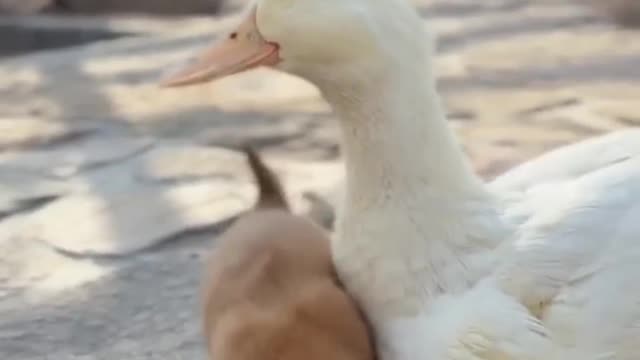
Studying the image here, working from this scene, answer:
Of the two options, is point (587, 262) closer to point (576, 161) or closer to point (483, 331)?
point (483, 331)

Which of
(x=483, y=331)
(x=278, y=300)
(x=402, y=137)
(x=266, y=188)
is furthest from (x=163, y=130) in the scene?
(x=483, y=331)

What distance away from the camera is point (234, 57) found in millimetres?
2264

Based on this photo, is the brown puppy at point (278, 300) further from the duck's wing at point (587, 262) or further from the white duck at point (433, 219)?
the duck's wing at point (587, 262)

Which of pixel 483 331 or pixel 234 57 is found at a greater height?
pixel 234 57

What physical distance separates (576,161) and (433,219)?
261 mm

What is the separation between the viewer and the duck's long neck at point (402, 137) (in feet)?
7.38

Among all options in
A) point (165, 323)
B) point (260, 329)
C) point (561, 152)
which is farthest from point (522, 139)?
point (260, 329)

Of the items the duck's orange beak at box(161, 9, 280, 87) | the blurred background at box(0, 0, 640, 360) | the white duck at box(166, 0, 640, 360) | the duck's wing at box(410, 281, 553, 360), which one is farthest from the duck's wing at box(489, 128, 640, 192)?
the blurred background at box(0, 0, 640, 360)

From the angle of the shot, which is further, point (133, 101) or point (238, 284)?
point (133, 101)

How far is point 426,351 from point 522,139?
1979 millimetres

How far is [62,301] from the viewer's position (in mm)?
3287

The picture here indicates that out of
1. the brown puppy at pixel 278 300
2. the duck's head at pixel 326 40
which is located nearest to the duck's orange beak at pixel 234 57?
the duck's head at pixel 326 40

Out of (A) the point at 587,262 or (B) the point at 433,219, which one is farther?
(B) the point at 433,219

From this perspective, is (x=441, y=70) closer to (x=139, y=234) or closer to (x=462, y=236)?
(x=139, y=234)
